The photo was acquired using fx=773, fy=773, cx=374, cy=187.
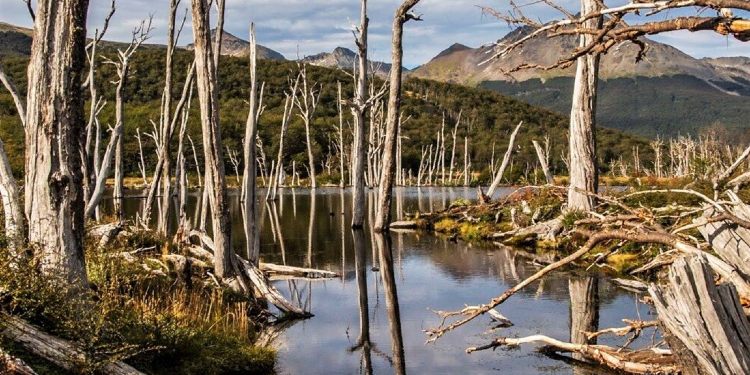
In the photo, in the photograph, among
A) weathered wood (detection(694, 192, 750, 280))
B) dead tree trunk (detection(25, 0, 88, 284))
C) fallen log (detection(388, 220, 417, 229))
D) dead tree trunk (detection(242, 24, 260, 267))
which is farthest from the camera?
fallen log (detection(388, 220, 417, 229))

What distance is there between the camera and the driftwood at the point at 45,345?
20.5 ft

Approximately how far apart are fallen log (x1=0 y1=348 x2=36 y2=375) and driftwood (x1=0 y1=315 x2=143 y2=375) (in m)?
0.52

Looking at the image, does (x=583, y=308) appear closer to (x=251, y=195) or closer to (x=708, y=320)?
(x=708, y=320)

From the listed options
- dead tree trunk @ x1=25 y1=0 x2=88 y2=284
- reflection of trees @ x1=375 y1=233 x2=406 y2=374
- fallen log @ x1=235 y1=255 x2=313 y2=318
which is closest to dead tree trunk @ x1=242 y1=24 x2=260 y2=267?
fallen log @ x1=235 y1=255 x2=313 y2=318

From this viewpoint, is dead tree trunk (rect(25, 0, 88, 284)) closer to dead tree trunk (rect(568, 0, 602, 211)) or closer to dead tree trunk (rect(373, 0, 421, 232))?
dead tree trunk (rect(568, 0, 602, 211))

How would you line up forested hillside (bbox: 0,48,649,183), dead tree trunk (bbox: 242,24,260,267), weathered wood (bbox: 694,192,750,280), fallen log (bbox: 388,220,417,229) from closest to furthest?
weathered wood (bbox: 694,192,750,280), dead tree trunk (bbox: 242,24,260,267), fallen log (bbox: 388,220,417,229), forested hillside (bbox: 0,48,649,183)

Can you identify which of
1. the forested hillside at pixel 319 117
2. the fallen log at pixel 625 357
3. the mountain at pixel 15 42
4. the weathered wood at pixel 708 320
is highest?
the mountain at pixel 15 42

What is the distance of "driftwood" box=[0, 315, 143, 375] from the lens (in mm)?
6250

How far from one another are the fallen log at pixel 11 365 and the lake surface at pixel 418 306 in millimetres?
3077

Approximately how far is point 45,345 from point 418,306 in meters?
6.35

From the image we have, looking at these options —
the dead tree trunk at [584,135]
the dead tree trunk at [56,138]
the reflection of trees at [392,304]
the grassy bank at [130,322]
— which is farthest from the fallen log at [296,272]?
the dead tree trunk at [56,138]

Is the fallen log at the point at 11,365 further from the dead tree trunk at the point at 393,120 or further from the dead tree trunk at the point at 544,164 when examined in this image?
the dead tree trunk at the point at 393,120

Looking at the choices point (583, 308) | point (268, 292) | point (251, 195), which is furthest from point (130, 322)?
point (251, 195)

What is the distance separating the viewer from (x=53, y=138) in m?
Result: 7.32
